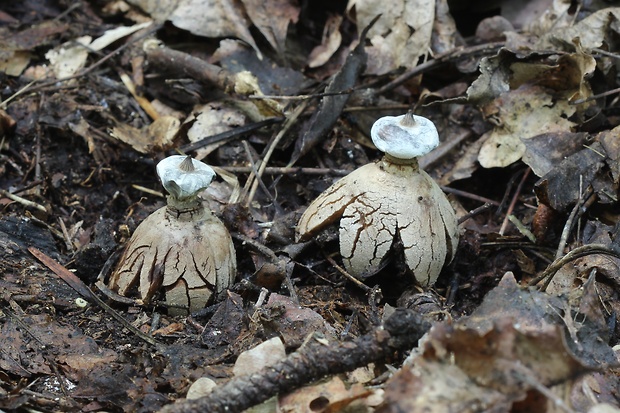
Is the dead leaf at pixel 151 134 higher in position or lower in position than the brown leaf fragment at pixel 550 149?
higher

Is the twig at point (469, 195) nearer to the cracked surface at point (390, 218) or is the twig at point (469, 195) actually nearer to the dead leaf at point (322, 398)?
the cracked surface at point (390, 218)

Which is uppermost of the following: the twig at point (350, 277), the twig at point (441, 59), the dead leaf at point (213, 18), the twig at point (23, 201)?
the dead leaf at point (213, 18)

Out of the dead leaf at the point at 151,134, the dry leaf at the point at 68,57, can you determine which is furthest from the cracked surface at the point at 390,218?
the dry leaf at the point at 68,57

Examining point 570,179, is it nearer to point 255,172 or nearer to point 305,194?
point 305,194

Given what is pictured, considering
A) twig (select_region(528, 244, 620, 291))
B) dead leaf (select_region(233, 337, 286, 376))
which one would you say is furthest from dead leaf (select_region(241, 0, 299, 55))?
dead leaf (select_region(233, 337, 286, 376))

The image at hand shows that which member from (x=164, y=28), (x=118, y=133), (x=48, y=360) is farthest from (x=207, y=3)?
(x=48, y=360)

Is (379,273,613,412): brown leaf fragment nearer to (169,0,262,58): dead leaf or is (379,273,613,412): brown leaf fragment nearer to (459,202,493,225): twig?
(459,202,493,225): twig

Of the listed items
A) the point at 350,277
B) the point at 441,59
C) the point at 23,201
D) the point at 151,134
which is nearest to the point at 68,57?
the point at 151,134
